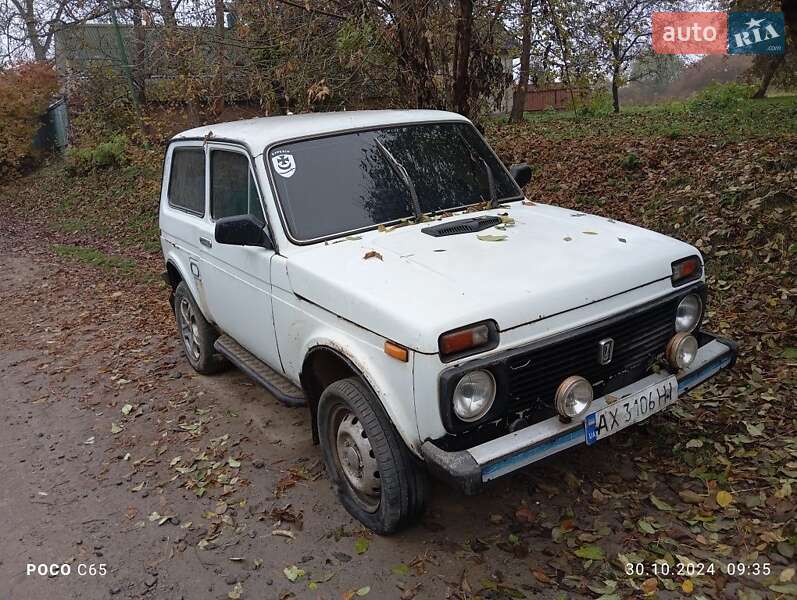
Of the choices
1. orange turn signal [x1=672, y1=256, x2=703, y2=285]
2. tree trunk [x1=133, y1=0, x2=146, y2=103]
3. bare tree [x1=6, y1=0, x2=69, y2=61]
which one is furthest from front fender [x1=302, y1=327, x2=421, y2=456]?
bare tree [x1=6, y1=0, x2=69, y2=61]

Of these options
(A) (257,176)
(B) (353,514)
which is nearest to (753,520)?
(B) (353,514)

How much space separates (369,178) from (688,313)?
2019 mm

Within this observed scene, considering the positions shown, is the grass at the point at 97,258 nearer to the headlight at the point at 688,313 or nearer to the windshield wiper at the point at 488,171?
the windshield wiper at the point at 488,171

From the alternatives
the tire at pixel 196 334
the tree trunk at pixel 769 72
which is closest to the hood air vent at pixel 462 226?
the tire at pixel 196 334

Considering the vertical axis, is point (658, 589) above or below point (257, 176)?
below

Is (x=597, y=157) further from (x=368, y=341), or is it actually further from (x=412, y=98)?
(x=368, y=341)

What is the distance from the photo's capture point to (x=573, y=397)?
3.06 meters

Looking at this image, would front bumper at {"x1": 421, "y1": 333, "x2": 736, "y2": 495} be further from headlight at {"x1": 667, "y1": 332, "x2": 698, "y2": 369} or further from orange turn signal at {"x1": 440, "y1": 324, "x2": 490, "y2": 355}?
orange turn signal at {"x1": 440, "y1": 324, "x2": 490, "y2": 355}

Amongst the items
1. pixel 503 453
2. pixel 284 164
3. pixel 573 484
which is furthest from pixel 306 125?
pixel 573 484

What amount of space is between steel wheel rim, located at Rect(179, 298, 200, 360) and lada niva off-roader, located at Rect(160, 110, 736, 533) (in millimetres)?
982


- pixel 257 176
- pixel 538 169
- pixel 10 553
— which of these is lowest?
pixel 10 553

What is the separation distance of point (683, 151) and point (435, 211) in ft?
18.6

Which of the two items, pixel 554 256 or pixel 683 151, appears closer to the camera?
pixel 554 256

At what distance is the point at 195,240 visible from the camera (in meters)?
5.16
